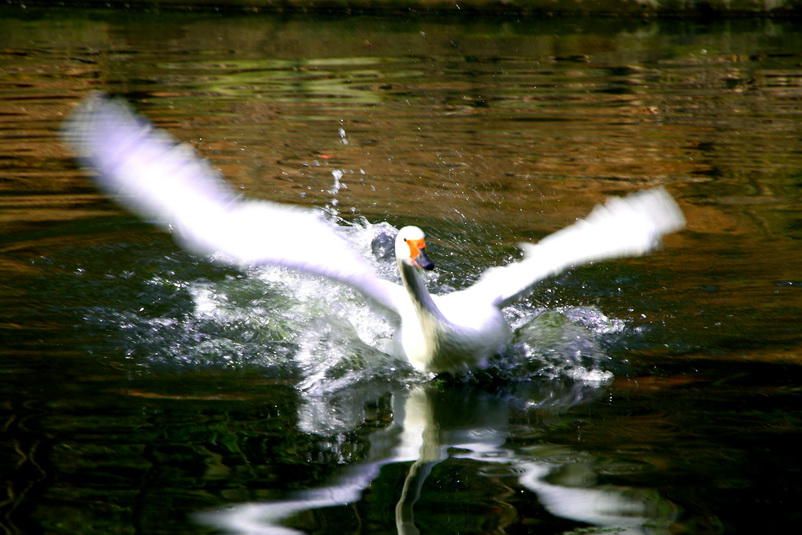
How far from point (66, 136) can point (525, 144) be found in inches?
174

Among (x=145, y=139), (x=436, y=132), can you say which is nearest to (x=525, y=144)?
(x=436, y=132)

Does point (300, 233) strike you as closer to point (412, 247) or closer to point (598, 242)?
point (412, 247)

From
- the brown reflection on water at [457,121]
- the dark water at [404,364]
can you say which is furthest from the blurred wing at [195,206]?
the brown reflection on water at [457,121]

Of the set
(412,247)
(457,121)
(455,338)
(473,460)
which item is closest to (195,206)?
(412,247)

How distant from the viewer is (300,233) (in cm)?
468

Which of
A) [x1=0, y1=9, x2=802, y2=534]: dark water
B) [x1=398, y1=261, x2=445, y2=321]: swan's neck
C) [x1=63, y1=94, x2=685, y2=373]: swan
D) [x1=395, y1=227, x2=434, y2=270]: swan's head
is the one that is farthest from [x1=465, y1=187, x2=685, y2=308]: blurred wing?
[x1=395, y1=227, x2=434, y2=270]: swan's head

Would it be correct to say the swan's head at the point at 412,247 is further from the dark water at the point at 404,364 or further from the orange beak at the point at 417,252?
the dark water at the point at 404,364

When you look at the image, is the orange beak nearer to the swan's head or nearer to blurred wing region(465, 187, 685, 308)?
the swan's head

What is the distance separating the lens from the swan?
15.0 ft

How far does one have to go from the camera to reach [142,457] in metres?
3.72

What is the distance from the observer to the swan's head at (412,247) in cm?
426

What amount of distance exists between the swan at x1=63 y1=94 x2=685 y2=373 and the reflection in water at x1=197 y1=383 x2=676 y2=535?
0.29 m

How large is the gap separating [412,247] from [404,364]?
0.77m

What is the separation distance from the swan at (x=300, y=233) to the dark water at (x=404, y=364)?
236 mm
